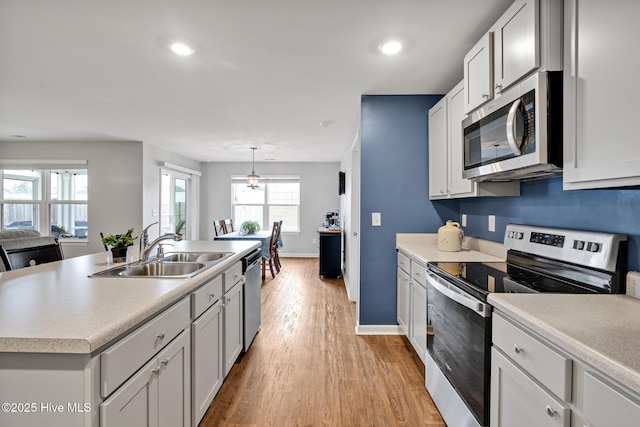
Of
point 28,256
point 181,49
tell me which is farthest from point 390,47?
point 28,256

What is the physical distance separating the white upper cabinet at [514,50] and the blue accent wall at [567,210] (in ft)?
2.03

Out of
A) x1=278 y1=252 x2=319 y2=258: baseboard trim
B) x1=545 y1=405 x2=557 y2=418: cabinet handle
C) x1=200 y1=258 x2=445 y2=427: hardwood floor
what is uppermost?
x1=545 y1=405 x2=557 y2=418: cabinet handle

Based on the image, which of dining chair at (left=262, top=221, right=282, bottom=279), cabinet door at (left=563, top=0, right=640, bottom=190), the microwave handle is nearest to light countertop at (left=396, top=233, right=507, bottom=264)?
the microwave handle

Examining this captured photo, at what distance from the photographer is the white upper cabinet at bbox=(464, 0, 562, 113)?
1.33 meters

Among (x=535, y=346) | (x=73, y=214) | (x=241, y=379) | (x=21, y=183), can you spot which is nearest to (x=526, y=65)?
(x=535, y=346)

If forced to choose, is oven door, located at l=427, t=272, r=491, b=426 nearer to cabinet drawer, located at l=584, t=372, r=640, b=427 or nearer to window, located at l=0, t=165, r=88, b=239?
cabinet drawer, located at l=584, t=372, r=640, b=427

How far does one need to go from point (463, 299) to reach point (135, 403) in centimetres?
139

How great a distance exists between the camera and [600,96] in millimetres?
1113

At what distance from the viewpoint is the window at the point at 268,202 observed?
7.62 meters

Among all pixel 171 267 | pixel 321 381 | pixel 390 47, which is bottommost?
pixel 321 381

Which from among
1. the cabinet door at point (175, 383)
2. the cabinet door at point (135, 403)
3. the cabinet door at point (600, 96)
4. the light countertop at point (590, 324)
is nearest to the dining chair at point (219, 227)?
the cabinet door at point (175, 383)

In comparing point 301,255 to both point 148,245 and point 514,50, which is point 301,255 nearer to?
point 148,245

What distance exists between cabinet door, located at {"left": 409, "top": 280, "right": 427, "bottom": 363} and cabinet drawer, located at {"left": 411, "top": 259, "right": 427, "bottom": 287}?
0.03 metres

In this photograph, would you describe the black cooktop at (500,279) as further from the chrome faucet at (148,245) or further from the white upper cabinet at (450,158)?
the chrome faucet at (148,245)
